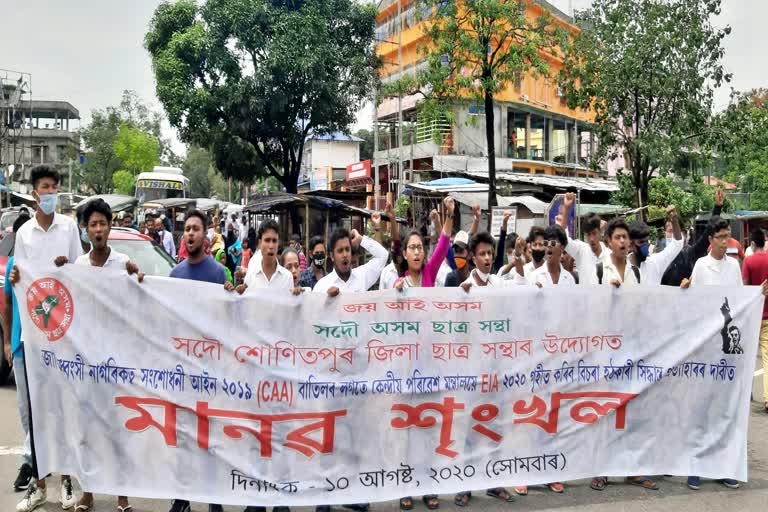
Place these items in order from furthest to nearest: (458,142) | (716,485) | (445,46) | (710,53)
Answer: (458,142) < (710,53) < (445,46) < (716,485)

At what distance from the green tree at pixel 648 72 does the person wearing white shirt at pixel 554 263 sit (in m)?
14.4

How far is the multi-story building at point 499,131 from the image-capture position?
3200 cm

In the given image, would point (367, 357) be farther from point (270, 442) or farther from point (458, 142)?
point (458, 142)

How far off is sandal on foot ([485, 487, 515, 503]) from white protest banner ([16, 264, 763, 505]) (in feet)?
0.47

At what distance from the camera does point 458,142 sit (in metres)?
32.7

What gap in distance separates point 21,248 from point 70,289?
1.54 feet

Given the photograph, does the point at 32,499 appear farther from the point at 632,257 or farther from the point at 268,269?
the point at 632,257

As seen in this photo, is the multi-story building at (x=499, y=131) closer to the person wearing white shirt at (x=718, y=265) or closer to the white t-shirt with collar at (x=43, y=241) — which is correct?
the person wearing white shirt at (x=718, y=265)

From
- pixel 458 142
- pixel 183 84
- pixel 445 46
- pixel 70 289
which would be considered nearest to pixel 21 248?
pixel 70 289

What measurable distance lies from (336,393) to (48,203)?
226 cm

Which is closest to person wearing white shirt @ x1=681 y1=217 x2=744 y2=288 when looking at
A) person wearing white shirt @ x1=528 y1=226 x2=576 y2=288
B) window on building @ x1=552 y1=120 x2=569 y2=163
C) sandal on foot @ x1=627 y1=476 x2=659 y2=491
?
person wearing white shirt @ x1=528 y1=226 x2=576 y2=288

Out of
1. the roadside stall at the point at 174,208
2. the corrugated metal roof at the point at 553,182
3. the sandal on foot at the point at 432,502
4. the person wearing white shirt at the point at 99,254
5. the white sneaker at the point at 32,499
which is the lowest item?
the sandal on foot at the point at 432,502

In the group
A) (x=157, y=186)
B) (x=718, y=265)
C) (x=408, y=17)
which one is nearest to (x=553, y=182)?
(x=408, y=17)

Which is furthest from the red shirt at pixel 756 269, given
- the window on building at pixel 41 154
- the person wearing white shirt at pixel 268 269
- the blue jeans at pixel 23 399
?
the window on building at pixel 41 154
